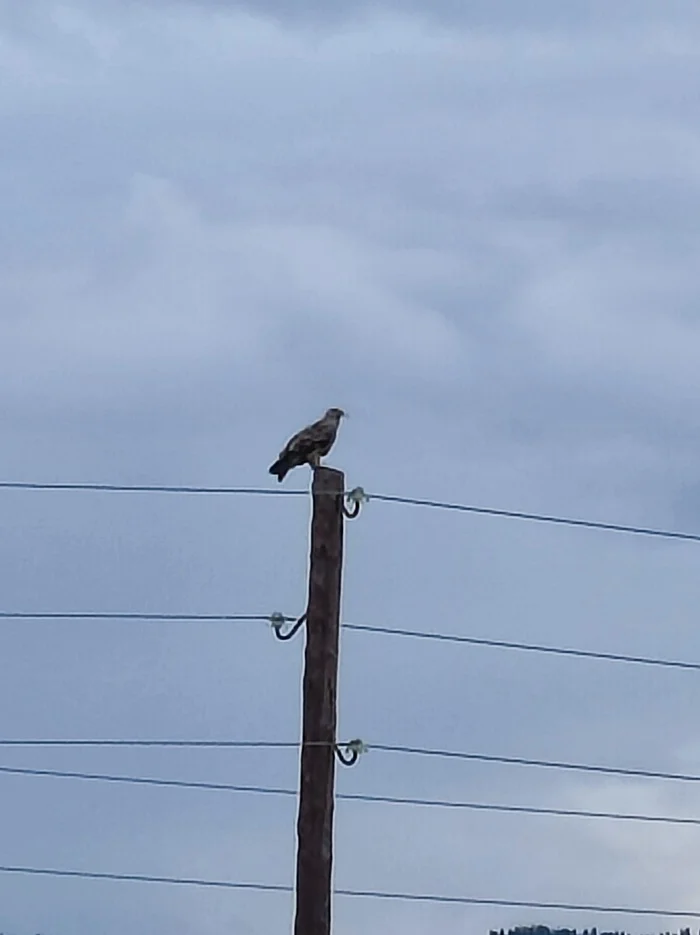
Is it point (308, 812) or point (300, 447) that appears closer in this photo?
point (308, 812)

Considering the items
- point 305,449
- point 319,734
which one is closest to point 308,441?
point 305,449

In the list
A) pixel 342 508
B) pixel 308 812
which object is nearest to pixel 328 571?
pixel 342 508

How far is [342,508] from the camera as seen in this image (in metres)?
12.7

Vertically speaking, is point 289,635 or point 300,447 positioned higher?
point 300,447

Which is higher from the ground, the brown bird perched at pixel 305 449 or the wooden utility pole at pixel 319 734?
the brown bird perched at pixel 305 449

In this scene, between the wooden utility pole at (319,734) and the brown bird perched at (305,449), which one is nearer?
the wooden utility pole at (319,734)

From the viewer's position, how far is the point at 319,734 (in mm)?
12531

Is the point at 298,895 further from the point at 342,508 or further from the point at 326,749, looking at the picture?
the point at 342,508

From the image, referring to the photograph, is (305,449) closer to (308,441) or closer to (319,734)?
(308,441)

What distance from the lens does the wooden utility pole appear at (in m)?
12.4

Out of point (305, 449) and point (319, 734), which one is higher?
point (305, 449)

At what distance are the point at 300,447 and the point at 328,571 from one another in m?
1.90

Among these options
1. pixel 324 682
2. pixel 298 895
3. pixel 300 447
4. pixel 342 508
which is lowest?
pixel 298 895

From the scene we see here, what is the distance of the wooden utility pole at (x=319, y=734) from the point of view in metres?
12.4
